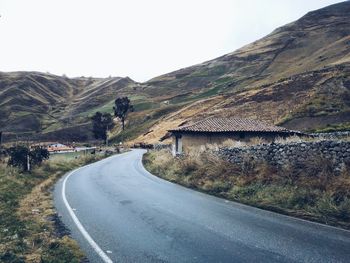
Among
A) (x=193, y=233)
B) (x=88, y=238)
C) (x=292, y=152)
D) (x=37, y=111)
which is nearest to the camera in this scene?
(x=88, y=238)

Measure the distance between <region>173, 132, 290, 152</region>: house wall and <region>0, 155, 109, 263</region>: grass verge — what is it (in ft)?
65.7

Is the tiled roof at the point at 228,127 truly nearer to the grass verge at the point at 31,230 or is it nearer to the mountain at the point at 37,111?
the grass verge at the point at 31,230

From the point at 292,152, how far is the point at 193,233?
697cm

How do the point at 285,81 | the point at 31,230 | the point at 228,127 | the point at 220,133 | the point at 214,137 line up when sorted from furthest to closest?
the point at 285,81 → the point at 228,127 → the point at 214,137 → the point at 220,133 → the point at 31,230

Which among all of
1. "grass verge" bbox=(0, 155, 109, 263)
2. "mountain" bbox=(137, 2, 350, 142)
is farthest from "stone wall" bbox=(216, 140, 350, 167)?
"mountain" bbox=(137, 2, 350, 142)

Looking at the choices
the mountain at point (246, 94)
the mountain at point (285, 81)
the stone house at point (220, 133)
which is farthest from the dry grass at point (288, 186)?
the mountain at point (285, 81)

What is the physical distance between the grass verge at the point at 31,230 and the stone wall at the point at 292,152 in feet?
29.1

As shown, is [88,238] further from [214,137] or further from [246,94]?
[246,94]

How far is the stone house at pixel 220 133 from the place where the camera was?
118 feet

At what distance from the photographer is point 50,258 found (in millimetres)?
7680

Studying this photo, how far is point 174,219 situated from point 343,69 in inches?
2893

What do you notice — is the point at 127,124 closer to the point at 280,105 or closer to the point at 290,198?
the point at 280,105

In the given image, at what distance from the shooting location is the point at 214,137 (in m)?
36.4

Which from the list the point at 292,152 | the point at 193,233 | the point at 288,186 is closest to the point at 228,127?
the point at 292,152
